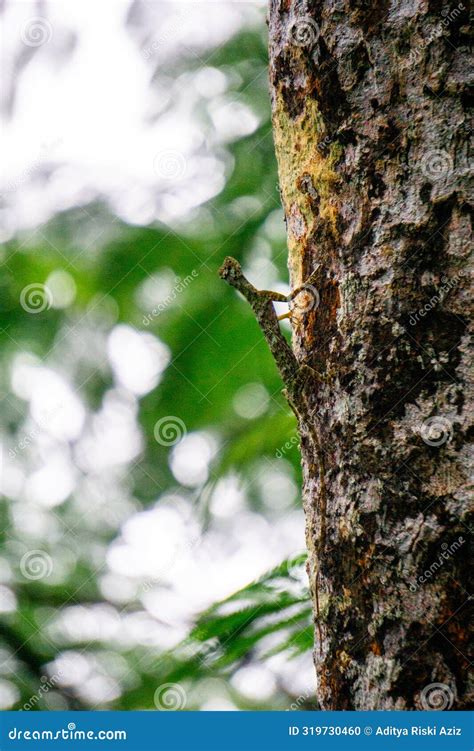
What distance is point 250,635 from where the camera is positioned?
6.41 ft

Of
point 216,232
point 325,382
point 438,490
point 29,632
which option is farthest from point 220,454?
point 438,490

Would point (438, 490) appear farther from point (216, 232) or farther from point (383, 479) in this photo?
point (216, 232)

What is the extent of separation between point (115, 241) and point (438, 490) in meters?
2.46

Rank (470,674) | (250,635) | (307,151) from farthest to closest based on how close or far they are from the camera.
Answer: (250,635), (307,151), (470,674)
